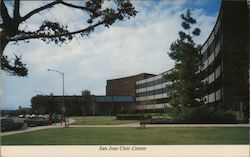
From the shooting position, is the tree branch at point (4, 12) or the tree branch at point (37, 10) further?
the tree branch at point (37, 10)

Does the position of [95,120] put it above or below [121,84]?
below

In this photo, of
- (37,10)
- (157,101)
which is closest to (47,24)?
(37,10)

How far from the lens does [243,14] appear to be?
866cm

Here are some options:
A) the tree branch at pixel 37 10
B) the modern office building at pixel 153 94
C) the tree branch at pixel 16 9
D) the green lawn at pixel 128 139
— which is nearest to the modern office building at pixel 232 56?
the green lawn at pixel 128 139

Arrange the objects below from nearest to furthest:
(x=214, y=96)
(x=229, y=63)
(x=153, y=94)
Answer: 1. (x=229, y=63)
2. (x=214, y=96)
3. (x=153, y=94)

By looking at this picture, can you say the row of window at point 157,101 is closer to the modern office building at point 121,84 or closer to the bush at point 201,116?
the modern office building at point 121,84

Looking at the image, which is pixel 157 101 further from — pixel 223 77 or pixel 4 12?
pixel 4 12

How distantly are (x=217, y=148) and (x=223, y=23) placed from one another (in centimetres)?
289

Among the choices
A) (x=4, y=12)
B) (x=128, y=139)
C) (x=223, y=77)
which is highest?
(x=4, y=12)

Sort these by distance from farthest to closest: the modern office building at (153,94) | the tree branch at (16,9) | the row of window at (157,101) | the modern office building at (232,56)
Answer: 1. the row of window at (157,101)
2. the modern office building at (153,94)
3. the modern office building at (232,56)
4. the tree branch at (16,9)

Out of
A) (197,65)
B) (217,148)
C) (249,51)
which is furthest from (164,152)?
(197,65)

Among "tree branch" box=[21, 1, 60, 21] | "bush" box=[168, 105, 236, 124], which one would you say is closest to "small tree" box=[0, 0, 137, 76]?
"tree branch" box=[21, 1, 60, 21]

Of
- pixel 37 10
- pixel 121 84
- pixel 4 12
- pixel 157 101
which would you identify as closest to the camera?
pixel 4 12

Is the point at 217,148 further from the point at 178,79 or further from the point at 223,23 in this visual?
the point at 178,79
